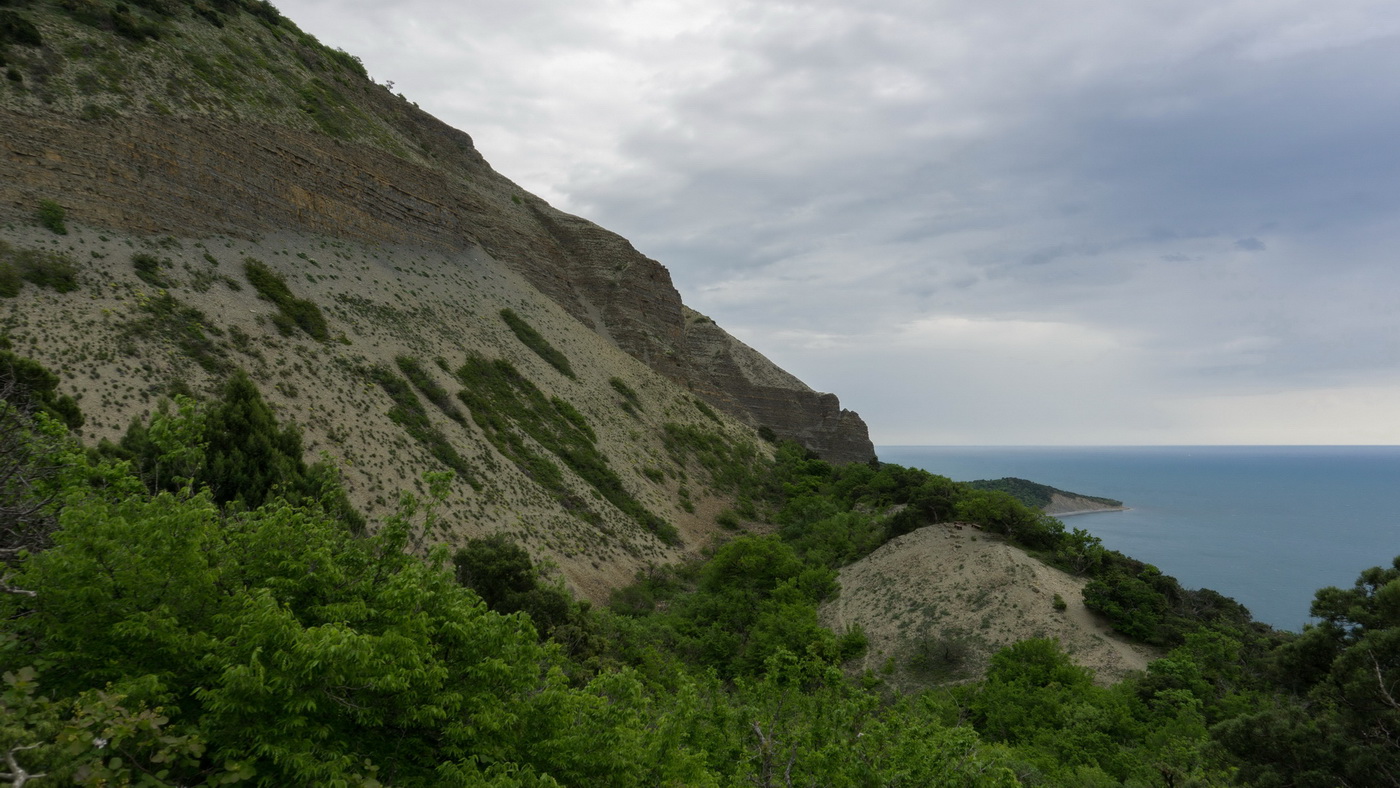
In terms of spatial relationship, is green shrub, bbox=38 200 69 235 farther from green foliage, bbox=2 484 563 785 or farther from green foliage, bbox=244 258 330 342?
green foliage, bbox=2 484 563 785

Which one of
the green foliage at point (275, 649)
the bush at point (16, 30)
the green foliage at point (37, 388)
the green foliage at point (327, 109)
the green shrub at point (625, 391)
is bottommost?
the green foliage at point (275, 649)

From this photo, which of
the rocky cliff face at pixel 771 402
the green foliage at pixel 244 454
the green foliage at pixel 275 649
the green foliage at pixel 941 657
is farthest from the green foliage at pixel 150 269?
the rocky cliff face at pixel 771 402

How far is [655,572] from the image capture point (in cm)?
3716

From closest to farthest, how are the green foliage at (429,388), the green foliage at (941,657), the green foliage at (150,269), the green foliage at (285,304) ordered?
the green foliage at (941,657) → the green foliage at (150,269) → the green foliage at (285,304) → the green foliage at (429,388)

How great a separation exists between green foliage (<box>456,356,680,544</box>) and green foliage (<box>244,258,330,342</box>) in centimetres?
829

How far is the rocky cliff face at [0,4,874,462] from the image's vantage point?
93.3 feet

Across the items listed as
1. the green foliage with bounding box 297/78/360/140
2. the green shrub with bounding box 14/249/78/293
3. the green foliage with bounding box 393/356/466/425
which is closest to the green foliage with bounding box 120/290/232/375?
the green shrub with bounding box 14/249/78/293

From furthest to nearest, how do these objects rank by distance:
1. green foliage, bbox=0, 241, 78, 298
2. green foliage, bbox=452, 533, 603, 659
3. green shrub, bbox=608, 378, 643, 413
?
green shrub, bbox=608, 378, 643, 413
green foliage, bbox=0, 241, 78, 298
green foliage, bbox=452, 533, 603, 659

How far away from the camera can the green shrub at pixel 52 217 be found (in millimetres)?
25719

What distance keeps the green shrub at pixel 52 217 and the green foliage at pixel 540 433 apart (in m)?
18.0

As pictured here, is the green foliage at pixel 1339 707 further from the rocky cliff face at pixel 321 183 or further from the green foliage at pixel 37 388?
the rocky cliff face at pixel 321 183

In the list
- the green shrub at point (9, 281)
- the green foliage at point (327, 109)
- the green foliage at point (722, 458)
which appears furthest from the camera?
the green foliage at point (722, 458)

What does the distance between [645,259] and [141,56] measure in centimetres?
4374

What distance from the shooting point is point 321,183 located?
41062 millimetres
